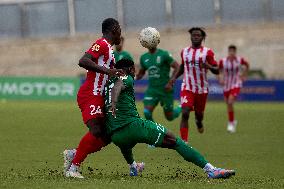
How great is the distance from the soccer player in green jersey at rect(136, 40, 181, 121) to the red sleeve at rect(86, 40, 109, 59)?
7.76m

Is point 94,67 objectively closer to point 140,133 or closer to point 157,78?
point 140,133

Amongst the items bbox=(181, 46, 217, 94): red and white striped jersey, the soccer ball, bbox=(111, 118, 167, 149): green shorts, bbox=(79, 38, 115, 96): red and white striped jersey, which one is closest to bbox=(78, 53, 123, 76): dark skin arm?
bbox=(79, 38, 115, 96): red and white striped jersey

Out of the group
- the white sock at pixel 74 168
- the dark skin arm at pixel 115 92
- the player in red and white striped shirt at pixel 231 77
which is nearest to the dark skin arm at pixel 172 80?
the player in red and white striped shirt at pixel 231 77

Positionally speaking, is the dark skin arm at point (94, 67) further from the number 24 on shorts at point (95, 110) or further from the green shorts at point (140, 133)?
the green shorts at point (140, 133)

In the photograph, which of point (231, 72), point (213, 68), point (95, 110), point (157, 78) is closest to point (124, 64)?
point (95, 110)

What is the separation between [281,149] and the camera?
1830 centimetres

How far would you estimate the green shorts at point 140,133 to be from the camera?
11508 mm

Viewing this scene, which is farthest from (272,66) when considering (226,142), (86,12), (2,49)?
(226,142)

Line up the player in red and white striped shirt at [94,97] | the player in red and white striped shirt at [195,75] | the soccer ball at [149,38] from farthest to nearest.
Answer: the player in red and white striped shirt at [195,75]
the soccer ball at [149,38]
the player in red and white striped shirt at [94,97]

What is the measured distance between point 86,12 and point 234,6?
8061 millimetres

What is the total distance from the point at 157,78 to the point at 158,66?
0.34 m

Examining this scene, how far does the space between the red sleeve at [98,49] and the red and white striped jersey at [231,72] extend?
13722mm

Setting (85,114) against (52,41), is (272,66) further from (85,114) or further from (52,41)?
(85,114)

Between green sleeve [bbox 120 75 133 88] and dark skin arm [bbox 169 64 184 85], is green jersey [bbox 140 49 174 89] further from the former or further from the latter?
green sleeve [bbox 120 75 133 88]
